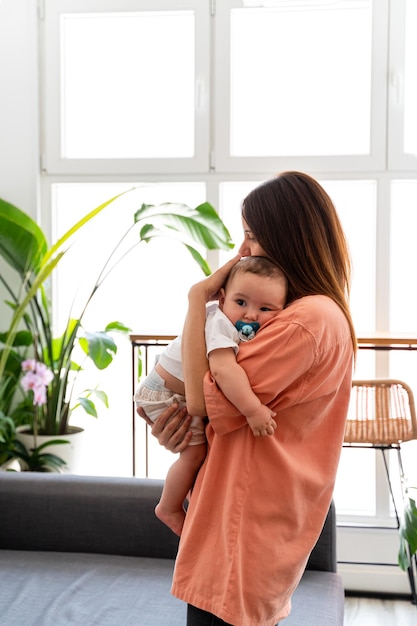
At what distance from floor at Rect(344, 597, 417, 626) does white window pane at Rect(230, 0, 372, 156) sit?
190cm

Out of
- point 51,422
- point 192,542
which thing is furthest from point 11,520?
point 192,542

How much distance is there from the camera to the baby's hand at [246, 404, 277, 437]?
4.35 ft

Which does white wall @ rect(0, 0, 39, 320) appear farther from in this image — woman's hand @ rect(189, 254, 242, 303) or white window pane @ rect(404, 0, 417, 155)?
woman's hand @ rect(189, 254, 242, 303)

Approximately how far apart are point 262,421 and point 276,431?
7 cm

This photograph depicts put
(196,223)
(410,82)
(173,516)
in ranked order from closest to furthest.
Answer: (173,516)
(196,223)
(410,82)

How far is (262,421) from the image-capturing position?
133 cm

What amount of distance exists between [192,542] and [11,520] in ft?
4.40

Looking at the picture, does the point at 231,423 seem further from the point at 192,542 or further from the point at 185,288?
the point at 185,288

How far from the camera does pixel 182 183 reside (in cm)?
362

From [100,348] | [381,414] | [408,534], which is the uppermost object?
[100,348]

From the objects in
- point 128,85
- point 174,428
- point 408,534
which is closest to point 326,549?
point 408,534

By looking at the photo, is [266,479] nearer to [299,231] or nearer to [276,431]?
[276,431]

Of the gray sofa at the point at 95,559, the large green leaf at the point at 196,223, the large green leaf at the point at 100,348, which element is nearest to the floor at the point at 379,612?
the gray sofa at the point at 95,559

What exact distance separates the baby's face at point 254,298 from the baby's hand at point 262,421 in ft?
0.57
